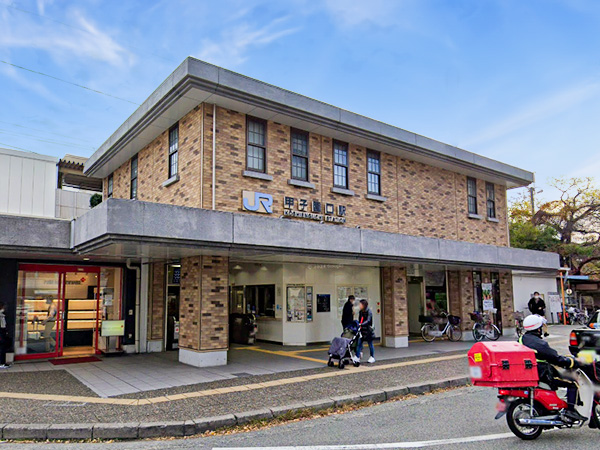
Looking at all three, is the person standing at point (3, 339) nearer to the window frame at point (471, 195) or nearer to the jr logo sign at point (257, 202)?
the jr logo sign at point (257, 202)

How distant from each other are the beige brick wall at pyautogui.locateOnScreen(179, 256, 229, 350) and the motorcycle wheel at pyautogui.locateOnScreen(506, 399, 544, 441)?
298 inches

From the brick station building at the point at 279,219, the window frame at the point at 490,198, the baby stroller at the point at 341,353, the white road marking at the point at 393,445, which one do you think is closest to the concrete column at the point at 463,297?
the brick station building at the point at 279,219

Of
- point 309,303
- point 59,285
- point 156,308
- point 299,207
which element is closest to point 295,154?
point 299,207

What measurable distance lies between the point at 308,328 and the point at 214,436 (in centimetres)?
974

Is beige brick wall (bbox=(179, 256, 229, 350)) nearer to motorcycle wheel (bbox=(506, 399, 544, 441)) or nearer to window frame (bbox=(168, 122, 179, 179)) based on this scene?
window frame (bbox=(168, 122, 179, 179))

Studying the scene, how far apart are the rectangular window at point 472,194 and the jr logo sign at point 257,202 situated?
991cm

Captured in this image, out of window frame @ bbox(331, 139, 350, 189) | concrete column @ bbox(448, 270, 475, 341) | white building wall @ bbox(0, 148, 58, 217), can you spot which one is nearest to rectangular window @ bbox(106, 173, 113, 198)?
white building wall @ bbox(0, 148, 58, 217)

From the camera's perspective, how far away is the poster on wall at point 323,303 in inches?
658

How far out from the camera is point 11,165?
13812 millimetres

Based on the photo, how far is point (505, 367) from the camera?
19.1 feet

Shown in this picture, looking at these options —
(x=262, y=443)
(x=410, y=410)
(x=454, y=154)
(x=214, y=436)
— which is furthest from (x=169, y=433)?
(x=454, y=154)

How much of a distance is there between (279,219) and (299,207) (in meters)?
2.22

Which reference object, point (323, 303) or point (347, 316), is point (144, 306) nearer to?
point (323, 303)

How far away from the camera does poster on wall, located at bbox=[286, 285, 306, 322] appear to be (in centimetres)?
1623
